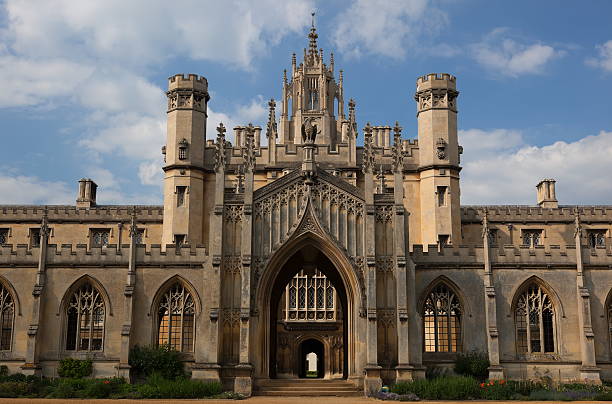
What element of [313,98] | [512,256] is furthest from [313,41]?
[512,256]

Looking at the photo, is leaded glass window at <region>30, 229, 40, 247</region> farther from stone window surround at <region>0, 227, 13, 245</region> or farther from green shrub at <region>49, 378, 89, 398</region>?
green shrub at <region>49, 378, 89, 398</region>

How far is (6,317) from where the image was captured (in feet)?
119

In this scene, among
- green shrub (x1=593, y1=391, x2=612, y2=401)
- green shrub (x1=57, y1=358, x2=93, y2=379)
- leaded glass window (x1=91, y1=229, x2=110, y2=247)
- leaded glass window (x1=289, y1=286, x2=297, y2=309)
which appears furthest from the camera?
leaded glass window (x1=91, y1=229, x2=110, y2=247)

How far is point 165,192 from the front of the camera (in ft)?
154

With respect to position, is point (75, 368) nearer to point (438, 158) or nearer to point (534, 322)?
point (534, 322)

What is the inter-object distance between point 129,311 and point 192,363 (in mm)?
3890

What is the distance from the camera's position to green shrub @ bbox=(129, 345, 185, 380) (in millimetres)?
33406

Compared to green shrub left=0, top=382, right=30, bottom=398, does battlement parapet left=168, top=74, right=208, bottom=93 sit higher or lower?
higher

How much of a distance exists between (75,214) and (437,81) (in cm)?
2648

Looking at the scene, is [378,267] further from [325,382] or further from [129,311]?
[129,311]

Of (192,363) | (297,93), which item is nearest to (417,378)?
(192,363)

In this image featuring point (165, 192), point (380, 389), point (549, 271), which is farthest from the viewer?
point (165, 192)

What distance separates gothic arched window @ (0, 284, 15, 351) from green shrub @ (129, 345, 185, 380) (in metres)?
6.80

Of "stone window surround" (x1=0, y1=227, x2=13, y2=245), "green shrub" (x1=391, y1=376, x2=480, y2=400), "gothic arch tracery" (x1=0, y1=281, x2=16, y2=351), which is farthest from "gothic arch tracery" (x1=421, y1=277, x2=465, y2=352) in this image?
"stone window surround" (x1=0, y1=227, x2=13, y2=245)
